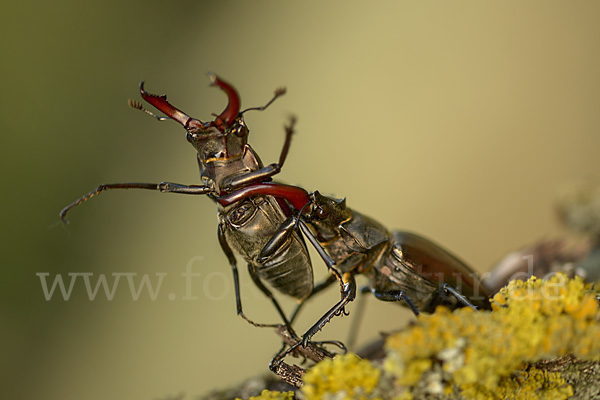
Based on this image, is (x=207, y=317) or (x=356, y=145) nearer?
(x=207, y=317)

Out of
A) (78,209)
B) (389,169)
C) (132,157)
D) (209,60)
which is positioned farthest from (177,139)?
(389,169)

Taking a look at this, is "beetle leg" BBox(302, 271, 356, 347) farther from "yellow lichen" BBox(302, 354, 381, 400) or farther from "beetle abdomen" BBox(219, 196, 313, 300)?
"yellow lichen" BBox(302, 354, 381, 400)

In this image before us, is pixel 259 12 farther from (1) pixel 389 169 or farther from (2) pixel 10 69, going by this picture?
(2) pixel 10 69

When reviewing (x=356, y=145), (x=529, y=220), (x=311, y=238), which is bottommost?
(x=311, y=238)

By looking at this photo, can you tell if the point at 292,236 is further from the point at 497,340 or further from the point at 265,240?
the point at 497,340

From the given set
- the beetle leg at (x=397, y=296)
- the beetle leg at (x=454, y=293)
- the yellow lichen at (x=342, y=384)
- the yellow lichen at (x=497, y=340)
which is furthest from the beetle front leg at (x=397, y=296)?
the yellow lichen at (x=342, y=384)

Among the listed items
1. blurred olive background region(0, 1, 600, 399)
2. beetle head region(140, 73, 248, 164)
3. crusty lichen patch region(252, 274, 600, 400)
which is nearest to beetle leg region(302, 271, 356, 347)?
crusty lichen patch region(252, 274, 600, 400)
